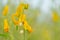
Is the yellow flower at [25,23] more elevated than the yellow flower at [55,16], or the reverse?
the yellow flower at [55,16]

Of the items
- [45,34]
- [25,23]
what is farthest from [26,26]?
[45,34]

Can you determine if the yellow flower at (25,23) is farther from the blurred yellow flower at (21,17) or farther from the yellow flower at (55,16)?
the yellow flower at (55,16)

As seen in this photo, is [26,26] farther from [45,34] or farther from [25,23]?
[45,34]

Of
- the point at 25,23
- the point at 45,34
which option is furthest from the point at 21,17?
the point at 45,34

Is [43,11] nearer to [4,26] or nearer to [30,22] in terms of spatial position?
[30,22]

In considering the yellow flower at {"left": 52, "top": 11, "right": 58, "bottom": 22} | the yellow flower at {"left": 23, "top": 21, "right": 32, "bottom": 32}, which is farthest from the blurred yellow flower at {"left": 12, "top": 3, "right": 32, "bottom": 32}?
the yellow flower at {"left": 52, "top": 11, "right": 58, "bottom": 22}

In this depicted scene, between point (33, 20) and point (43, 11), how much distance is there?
3.6 inches

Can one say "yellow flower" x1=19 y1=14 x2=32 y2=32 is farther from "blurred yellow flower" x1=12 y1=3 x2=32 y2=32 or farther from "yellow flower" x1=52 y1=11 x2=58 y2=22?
"yellow flower" x1=52 y1=11 x2=58 y2=22

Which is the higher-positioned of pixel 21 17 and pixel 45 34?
pixel 21 17

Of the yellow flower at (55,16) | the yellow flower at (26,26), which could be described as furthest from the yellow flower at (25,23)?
the yellow flower at (55,16)

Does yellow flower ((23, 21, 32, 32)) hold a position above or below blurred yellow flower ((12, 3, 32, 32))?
below

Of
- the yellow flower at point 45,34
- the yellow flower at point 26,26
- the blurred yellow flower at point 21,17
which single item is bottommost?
the yellow flower at point 45,34

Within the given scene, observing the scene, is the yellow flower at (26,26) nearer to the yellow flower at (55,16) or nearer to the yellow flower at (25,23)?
the yellow flower at (25,23)

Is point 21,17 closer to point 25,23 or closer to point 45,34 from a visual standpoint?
point 25,23
